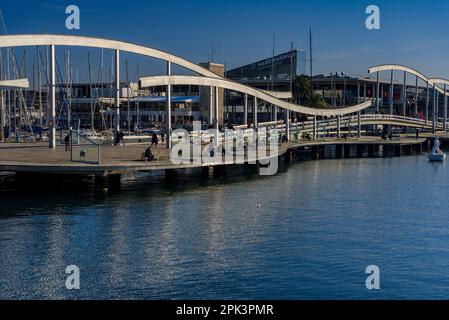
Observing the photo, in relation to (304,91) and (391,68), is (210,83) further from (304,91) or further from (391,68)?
(304,91)

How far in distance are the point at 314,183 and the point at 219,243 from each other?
25.1 metres

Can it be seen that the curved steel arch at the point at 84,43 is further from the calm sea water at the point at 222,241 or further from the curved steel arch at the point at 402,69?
the curved steel arch at the point at 402,69

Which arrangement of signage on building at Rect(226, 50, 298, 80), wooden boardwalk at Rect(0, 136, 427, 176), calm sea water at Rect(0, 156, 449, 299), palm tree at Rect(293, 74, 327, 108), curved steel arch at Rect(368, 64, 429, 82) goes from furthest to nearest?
signage on building at Rect(226, 50, 298, 80), palm tree at Rect(293, 74, 327, 108), curved steel arch at Rect(368, 64, 429, 82), wooden boardwalk at Rect(0, 136, 427, 176), calm sea water at Rect(0, 156, 449, 299)

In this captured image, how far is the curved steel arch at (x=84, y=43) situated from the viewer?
45000mm

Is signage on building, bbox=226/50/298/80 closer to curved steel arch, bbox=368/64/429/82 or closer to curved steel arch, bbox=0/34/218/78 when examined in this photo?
curved steel arch, bbox=368/64/429/82

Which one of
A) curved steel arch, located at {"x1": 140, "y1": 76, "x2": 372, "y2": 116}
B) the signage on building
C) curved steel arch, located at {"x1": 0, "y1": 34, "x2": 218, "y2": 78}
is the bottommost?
curved steel arch, located at {"x1": 140, "y1": 76, "x2": 372, "y2": 116}

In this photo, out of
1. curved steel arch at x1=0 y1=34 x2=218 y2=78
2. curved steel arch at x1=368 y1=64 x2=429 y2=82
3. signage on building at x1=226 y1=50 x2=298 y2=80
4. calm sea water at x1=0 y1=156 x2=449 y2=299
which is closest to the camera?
calm sea water at x1=0 y1=156 x2=449 y2=299

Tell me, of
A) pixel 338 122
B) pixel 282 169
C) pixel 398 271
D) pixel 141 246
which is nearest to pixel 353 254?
pixel 398 271

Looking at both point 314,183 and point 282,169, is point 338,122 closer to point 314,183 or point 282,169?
point 282,169

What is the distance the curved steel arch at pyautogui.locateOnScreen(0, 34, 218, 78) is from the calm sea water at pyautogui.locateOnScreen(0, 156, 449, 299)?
379 inches

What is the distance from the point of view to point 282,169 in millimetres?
63000

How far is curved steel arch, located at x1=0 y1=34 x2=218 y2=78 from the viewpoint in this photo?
4500 cm

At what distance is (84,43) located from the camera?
1986 inches


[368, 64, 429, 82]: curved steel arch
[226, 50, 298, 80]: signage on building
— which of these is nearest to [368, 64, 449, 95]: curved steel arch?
[368, 64, 429, 82]: curved steel arch
